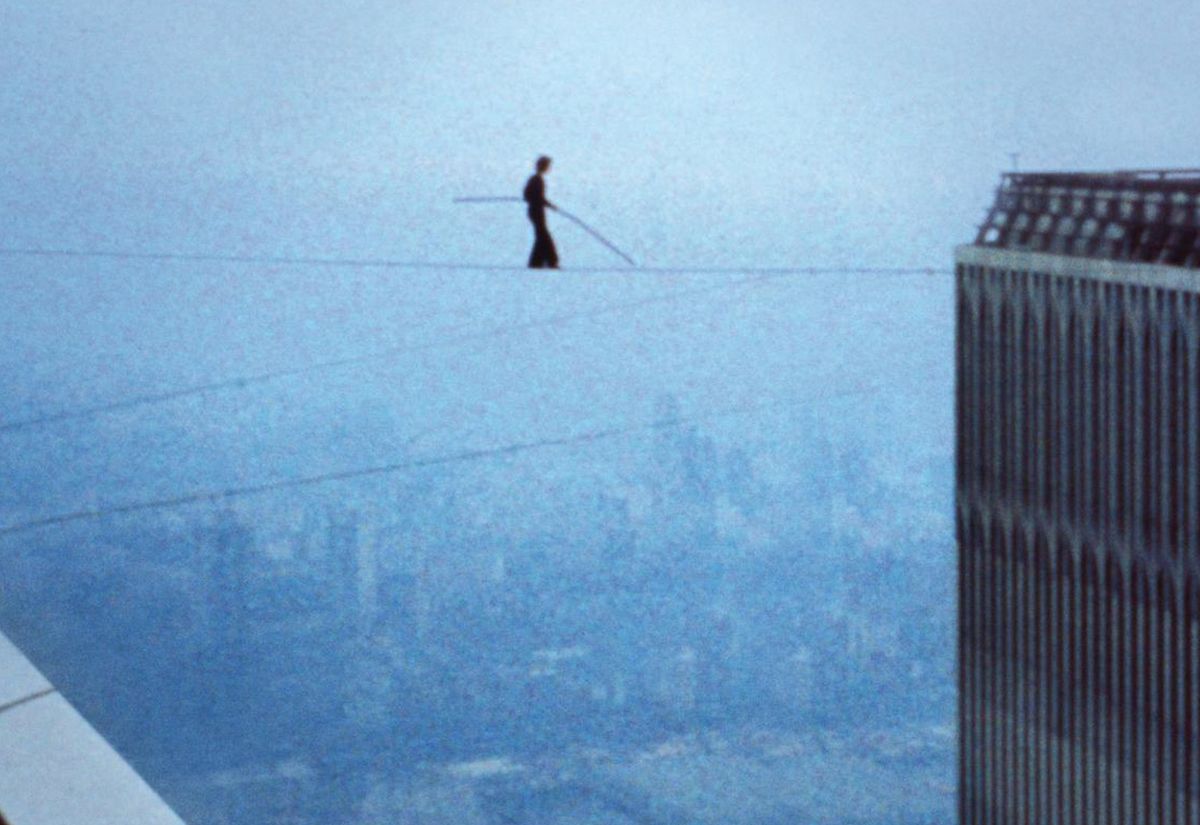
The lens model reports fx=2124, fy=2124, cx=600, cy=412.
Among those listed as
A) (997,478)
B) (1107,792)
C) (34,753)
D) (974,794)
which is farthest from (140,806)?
(974,794)

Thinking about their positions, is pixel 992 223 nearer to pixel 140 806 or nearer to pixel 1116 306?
pixel 1116 306

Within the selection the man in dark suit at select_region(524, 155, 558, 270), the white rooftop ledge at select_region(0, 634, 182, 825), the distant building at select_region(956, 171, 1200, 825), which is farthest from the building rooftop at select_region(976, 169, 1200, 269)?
the white rooftop ledge at select_region(0, 634, 182, 825)

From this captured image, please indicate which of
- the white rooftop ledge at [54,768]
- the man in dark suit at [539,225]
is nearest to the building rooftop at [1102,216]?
the man in dark suit at [539,225]

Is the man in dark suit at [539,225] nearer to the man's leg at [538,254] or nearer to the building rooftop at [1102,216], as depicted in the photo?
the man's leg at [538,254]

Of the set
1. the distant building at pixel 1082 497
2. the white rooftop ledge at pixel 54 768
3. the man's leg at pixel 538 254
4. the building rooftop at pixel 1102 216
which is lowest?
the distant building at pixel 1082 497

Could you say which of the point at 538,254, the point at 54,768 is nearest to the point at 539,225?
the point at 538,254
